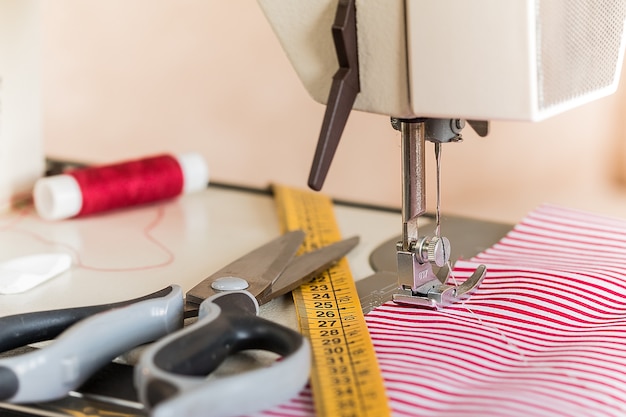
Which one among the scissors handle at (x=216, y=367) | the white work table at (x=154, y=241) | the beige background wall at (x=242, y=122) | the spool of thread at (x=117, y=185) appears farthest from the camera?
the beige background wall at (x=242, y=122)

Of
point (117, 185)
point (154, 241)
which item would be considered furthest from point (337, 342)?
point (117, 185)

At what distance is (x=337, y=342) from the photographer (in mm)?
893

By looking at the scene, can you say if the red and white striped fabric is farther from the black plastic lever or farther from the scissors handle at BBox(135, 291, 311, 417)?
the black plastic lever

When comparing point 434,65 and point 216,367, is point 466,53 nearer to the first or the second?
point 434,65

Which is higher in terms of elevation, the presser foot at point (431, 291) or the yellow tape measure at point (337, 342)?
the presser foot at point (431, 291)

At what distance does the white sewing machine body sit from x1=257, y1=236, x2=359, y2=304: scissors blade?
0.69ft

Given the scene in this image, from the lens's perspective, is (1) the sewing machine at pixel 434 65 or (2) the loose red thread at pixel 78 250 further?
(2) the loose red thread at pixel 78 250

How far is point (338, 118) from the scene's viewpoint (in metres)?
0.89

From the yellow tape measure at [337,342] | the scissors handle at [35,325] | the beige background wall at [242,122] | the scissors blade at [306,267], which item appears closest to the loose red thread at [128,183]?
the yellow tape measure at [337,342]

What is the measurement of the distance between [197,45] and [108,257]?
1096 mm

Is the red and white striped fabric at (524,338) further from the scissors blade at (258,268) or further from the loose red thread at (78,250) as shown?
the loose red thread at (78,250)

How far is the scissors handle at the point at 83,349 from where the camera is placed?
2.47ft

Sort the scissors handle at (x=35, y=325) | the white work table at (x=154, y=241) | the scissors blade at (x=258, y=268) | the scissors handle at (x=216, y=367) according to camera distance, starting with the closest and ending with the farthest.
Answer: the scissors handle at (x=216, y=367) → the scissors handle at (x=35, y=325) → the scissors blade at (x=258, y=268) → the white work table at (x=154, y=241)

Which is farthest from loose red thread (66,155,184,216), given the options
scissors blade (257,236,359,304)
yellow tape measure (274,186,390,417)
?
scissors blade (257,236,359,304)
